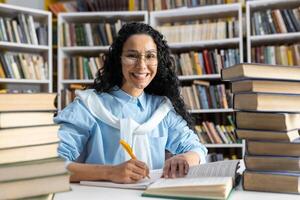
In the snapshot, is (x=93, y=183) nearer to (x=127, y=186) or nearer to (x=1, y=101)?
(x=127, y=186)

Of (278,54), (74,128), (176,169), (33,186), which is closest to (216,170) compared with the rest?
(176,169)

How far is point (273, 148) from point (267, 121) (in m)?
0.07

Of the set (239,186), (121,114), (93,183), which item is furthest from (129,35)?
(239,186)

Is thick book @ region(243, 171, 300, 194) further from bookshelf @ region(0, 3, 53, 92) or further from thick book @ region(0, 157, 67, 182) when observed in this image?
bookshelf @ region(0, 3, 53, 92)

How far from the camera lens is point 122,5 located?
11.7ft

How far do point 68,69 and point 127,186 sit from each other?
264 centimetres

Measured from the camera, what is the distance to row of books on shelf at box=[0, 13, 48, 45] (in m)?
3.16

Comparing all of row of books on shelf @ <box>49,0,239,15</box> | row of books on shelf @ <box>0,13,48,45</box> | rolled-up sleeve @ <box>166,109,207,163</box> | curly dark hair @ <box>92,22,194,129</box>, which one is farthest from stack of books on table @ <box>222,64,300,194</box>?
row of books on shelf @ <box>0,13,48,45</box>

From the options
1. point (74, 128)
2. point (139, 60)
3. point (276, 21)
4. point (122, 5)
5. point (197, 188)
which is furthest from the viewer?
point (122, 5)

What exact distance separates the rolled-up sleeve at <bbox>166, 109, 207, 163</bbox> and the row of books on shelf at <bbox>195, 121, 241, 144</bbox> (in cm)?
157

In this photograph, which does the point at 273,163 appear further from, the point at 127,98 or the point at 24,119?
the point at 127,98

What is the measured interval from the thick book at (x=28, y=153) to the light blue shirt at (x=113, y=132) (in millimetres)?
634

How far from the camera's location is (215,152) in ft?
10.9

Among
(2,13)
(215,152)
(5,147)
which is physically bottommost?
(215,152)
